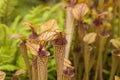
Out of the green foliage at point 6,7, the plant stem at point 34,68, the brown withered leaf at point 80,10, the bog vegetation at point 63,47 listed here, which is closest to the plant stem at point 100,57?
the bog vegetation at point 63,47

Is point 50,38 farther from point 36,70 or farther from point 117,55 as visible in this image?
point 117,55

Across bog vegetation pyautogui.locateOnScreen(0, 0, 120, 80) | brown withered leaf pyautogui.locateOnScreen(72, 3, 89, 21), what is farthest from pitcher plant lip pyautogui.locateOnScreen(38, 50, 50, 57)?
brown withered leaf pyautogui.locateOnScreen(72, 3, 89, 21)

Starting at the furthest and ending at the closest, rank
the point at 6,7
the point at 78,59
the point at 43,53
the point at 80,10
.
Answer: the point at 6,7
the point at 78,59
the point at 80,10
the point at 43,53

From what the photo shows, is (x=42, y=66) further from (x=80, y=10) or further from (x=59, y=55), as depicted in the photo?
(x=80, y=10)

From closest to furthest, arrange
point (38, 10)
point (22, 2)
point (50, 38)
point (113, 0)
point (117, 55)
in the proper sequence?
point (50, 38)
point (117, 55)
point (113, 0)
point (38, 10)
point (22, 2)

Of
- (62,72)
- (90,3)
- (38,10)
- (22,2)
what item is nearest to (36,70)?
(62,72)

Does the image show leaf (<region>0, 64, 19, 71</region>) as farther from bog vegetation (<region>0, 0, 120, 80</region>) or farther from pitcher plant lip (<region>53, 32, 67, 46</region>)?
pitcher plant lip (<region>53, 32, 67, 46</region>)

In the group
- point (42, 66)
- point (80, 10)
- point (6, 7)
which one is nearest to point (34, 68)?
point (42, 66)

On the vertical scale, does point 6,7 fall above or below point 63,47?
above
